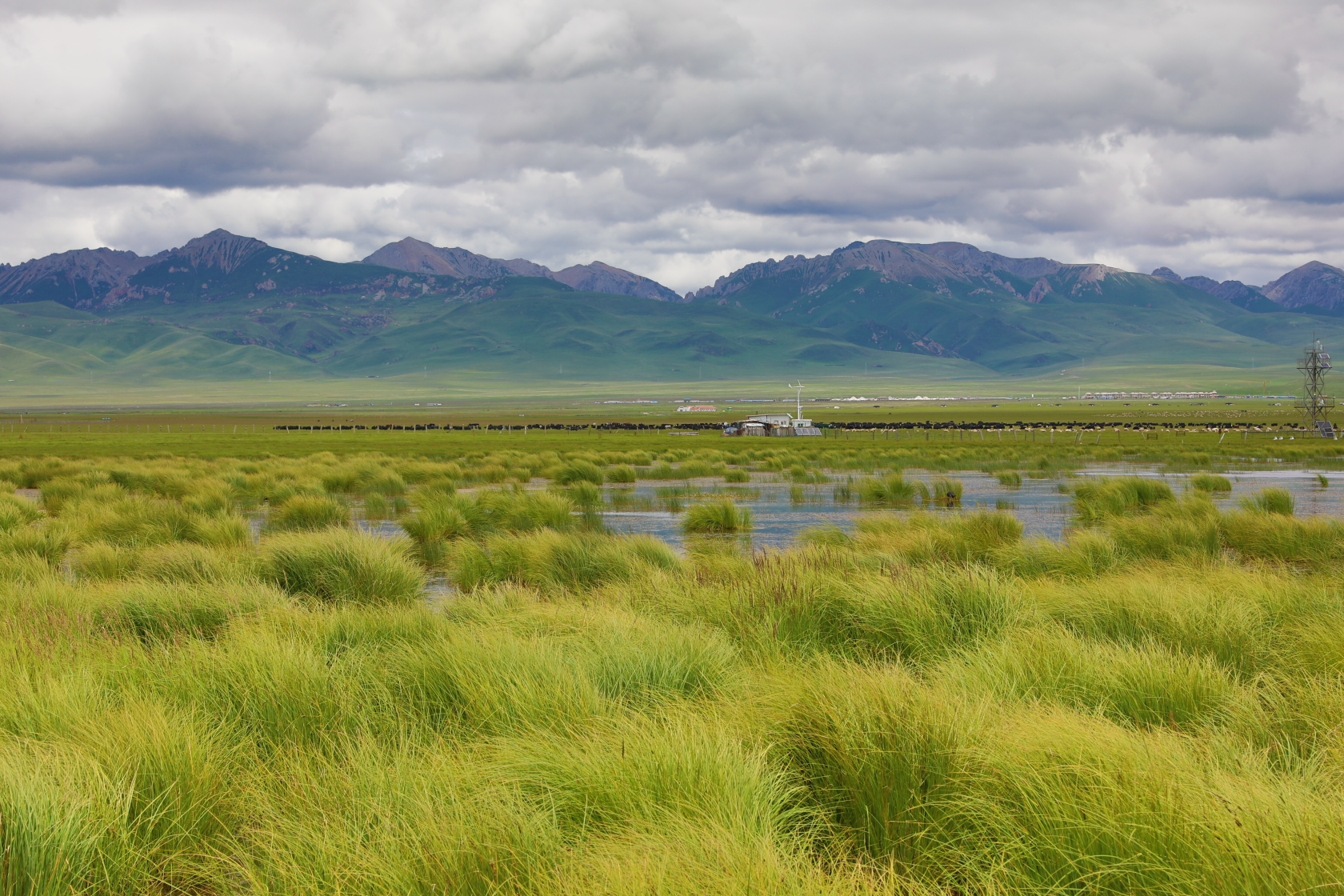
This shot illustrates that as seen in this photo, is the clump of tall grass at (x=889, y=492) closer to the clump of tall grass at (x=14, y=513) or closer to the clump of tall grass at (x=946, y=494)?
the clump of tall grass at (x=946, y=494)

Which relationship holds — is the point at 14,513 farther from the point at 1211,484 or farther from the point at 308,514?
the point at 1211,484

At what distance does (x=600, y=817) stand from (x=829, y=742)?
1.21 m

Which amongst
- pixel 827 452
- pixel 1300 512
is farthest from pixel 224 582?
pixel 827 452

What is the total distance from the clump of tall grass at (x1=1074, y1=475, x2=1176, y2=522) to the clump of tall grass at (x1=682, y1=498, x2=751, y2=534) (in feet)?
21.8

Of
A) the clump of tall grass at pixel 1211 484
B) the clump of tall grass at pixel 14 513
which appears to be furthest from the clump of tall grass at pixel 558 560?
the clump of tall grass at pixel 1211 484

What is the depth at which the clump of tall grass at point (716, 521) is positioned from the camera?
64.5 ft

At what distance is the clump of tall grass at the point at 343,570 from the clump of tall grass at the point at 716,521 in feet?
27.7

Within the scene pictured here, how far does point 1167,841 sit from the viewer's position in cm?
381

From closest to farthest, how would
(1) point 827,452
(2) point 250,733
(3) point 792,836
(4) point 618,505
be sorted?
(3) point 792,836 → (2) point 250,733 → (4) point 618,505 → (1) point 827,452

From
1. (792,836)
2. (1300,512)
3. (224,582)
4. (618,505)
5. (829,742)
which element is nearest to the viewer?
(792,836)

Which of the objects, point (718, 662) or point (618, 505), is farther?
point (618, 505)

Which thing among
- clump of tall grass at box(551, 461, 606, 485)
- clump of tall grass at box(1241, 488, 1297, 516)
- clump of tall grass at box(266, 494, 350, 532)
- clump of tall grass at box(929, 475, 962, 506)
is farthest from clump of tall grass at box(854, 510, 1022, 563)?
clump of tall grass at box(551, 461, 606, 485)

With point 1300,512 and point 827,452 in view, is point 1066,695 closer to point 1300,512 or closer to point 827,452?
point 1300,512

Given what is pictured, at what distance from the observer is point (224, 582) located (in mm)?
10008
